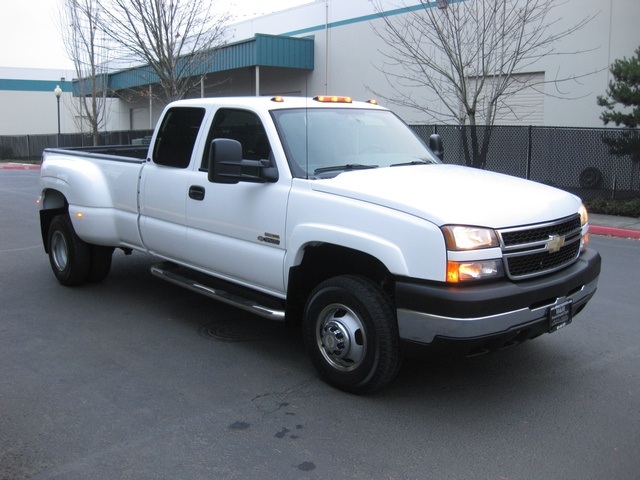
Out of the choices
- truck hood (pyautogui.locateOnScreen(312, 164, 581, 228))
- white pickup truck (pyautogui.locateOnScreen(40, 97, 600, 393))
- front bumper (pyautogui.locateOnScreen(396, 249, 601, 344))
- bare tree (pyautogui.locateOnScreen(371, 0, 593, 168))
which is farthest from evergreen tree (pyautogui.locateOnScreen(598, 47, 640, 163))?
front bumper (pyautogui.locateOnScreen(396, 249, 601, 344))

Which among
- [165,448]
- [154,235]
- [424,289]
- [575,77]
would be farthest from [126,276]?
[575,77]

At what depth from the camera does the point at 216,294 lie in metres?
5.43

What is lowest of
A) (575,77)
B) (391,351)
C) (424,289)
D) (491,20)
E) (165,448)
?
(165,448)

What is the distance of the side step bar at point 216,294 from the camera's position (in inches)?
195

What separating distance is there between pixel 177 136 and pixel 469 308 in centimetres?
345

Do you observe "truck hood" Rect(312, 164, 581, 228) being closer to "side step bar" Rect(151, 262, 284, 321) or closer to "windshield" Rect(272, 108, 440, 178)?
"windshield" Rect(272, 108, 440, 178)

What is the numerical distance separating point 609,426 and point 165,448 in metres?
2.73

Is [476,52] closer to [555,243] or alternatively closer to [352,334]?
[555,243]

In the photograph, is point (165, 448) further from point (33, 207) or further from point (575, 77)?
point (575, 77)

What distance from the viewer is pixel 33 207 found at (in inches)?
603

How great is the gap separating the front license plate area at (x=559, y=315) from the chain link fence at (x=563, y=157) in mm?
11063

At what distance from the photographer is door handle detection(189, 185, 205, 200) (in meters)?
5.58

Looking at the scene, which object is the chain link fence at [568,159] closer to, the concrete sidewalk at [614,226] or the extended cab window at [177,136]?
the concrete sidewalk at [614,226]

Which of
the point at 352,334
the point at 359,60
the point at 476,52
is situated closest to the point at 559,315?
the point at 352,334
